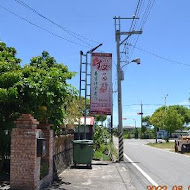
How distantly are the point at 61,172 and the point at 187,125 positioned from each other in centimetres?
10570

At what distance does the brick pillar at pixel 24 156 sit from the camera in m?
8.55

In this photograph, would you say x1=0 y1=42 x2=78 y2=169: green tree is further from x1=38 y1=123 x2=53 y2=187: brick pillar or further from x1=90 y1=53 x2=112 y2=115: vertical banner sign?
x1=90 y1=53 x2=112 y2=115: vertical banner sign

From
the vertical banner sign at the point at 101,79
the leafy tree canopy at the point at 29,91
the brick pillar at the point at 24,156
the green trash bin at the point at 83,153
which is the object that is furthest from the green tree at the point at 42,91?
the vertical banner sign at the point at 101,79

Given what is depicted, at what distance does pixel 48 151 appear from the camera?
36.6 feet

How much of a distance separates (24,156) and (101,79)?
41.8ft

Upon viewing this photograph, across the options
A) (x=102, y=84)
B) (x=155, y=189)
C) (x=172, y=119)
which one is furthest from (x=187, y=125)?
(x=155, y=189)

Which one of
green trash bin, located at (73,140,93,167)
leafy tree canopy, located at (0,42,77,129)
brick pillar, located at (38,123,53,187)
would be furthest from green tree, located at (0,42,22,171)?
green trash bin, located at (73,140,93,167)

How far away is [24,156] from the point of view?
8.69 metres

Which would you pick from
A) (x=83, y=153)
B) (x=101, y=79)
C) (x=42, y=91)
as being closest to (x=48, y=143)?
(x=42, y=91)

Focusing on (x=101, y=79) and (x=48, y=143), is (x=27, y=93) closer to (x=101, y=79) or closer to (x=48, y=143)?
(x=48, y=143)

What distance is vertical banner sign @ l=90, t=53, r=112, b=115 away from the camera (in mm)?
Answer: 20938

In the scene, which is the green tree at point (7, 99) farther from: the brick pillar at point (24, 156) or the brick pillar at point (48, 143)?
the brick pillar at point (48, 143)

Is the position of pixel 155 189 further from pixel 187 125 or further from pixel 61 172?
pixel 187 125

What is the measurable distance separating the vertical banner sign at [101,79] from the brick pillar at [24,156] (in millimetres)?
12404
